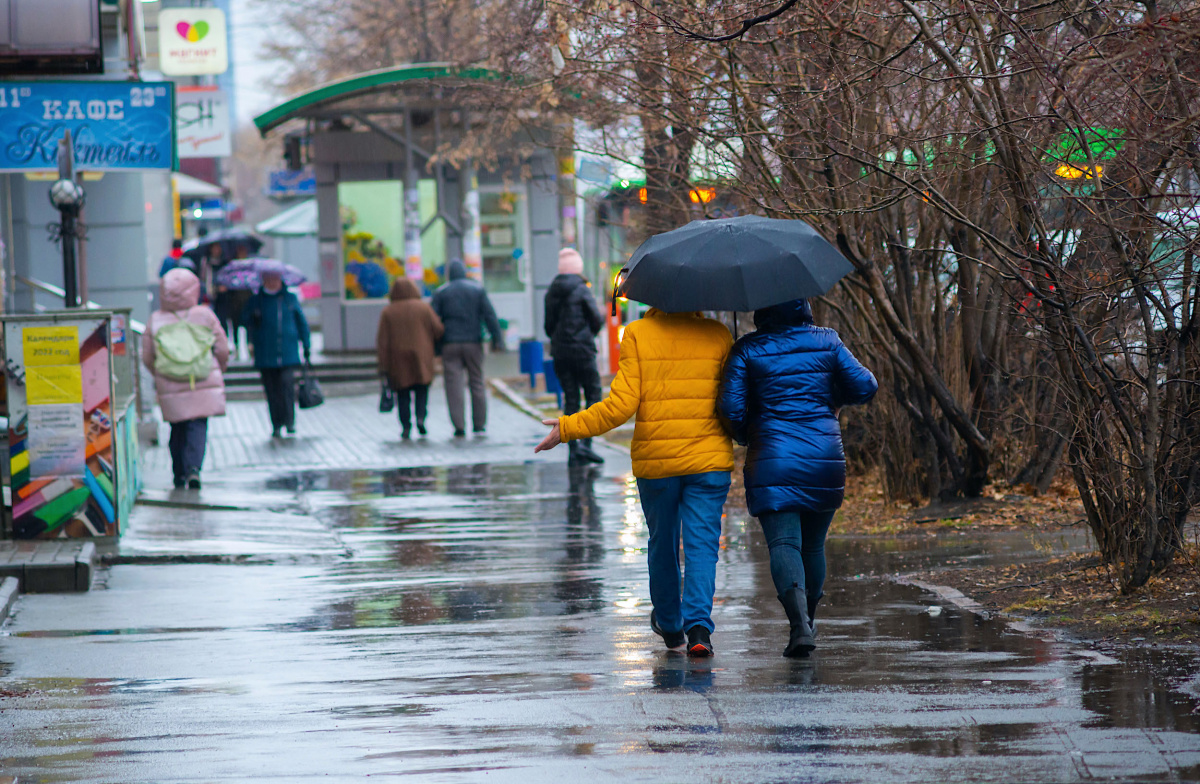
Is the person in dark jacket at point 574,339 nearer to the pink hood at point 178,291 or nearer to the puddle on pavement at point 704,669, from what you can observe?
the pink hood at point 178,291

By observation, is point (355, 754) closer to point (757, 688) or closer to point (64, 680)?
point (757, 688)

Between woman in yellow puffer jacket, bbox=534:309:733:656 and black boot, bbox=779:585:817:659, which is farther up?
woman in yellow puffer jacket, bbox=534:309:733:656

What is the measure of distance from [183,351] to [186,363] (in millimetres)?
119

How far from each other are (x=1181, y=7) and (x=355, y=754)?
4538 mm

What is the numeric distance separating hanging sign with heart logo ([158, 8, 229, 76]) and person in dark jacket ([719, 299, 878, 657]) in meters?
22.7

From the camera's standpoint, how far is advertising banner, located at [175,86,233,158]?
1102 inches

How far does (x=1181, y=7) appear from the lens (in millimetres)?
6621

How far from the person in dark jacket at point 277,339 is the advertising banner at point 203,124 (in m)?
9.95

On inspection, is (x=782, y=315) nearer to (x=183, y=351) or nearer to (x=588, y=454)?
(x=183, y=351)

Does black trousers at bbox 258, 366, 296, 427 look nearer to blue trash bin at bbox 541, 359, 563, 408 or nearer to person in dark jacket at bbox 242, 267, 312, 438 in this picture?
person in dark jacket at bbox 242, 267, 312, 438

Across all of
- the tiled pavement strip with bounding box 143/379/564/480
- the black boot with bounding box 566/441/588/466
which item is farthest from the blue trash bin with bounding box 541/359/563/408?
the black boot with bounding box 566/441/588/466

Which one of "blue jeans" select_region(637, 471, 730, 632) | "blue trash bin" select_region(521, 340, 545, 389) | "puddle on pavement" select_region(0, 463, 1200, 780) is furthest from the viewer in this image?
"blue trash bin" select_region(521, 340, 545, 389)

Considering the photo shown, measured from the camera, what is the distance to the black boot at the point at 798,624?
638 centimetres

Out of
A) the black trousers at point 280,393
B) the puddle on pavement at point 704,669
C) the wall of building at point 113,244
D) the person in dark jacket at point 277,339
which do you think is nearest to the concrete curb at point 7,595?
the puddle on pavement at point 704,669
